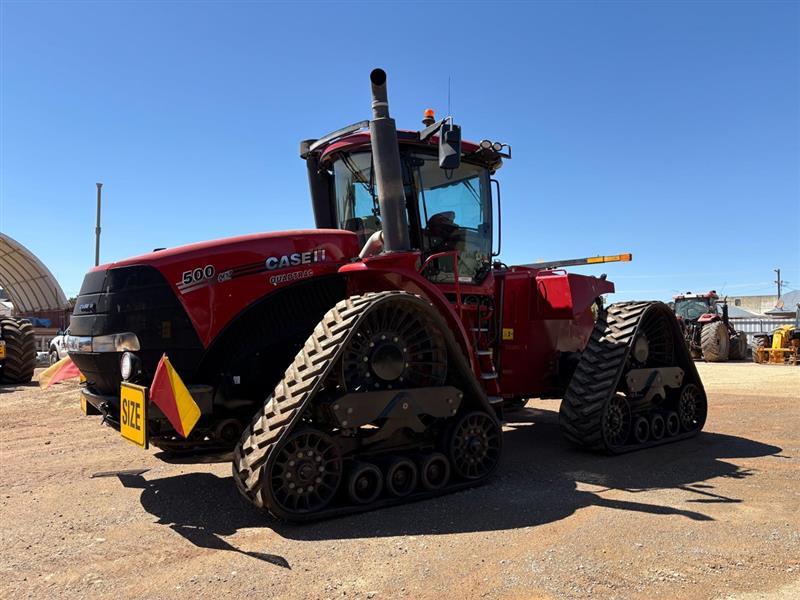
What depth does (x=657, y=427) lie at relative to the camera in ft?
22.6

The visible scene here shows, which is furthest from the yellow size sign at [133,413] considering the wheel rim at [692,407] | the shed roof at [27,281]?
the shed roof at [27,281]

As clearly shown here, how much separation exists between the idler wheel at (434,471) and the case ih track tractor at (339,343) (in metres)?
0.01

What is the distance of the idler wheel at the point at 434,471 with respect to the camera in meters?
4.59

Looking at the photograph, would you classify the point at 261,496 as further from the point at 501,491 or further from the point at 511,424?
the point at 511,424

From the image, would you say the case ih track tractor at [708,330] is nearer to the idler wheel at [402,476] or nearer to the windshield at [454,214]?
the windshield at [454,214]

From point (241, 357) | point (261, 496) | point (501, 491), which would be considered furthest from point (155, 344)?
point (501, 491)

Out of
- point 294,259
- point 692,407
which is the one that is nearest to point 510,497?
point 294,259

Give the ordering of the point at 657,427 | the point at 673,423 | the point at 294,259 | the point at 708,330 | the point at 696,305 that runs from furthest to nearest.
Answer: the point at 696,305 < the point at 708,330 < the point at 673,423 < the point at 657,427 < the point at 294,259

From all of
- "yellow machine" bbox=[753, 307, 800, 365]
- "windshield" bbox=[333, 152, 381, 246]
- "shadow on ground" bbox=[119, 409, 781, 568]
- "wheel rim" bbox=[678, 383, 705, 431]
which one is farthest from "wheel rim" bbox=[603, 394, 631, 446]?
"yellow machine" bbox=[753, 307, 800, 365]

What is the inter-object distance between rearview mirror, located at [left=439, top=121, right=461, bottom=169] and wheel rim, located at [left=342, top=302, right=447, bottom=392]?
116 cm

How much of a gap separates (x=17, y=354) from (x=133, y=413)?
11776mm

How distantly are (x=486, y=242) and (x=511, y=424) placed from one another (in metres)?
3.16

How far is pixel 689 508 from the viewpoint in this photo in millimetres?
4484

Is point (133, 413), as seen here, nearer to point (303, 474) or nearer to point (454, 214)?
point (303, 474)
